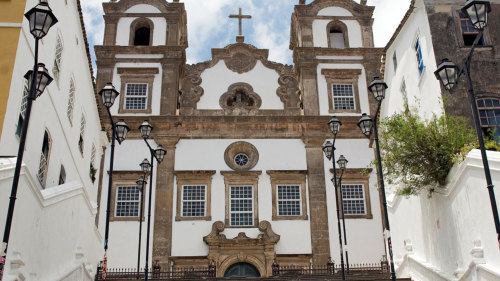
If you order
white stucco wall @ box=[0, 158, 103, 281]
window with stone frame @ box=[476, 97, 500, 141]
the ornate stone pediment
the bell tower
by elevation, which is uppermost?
the bell tower

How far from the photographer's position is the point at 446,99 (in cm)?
1703

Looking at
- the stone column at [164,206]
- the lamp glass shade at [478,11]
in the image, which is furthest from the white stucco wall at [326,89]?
the lamp glass shade at [478,11]

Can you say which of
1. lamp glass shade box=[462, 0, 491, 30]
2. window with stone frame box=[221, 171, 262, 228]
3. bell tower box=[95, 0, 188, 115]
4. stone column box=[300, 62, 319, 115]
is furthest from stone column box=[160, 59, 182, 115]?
lamp glass shade box=[462, 0, 491, 30]

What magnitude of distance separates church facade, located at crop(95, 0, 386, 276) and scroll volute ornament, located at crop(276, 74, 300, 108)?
0.06 m

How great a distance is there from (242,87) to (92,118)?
9.25 m

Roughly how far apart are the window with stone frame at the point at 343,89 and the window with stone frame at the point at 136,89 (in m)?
9.12

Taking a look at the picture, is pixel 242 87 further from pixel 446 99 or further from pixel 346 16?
pixel 446 99

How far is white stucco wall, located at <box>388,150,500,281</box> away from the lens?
12.6 meters

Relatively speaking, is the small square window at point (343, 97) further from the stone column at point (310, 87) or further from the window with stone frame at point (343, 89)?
the stone column at point (310, 87)

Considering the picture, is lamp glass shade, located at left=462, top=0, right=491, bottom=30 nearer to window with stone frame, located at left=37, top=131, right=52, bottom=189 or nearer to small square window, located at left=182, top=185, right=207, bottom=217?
window with stone frame, located at left=37, top=131, right=52, bottom=189

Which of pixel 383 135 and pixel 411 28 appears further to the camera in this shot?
pixel 411 28

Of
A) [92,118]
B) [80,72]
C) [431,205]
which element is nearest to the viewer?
[431,205]

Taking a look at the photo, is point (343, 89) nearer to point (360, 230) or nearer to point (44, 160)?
point (360, 230)

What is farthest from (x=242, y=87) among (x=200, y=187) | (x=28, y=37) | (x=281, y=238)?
(x=28, y=37)
